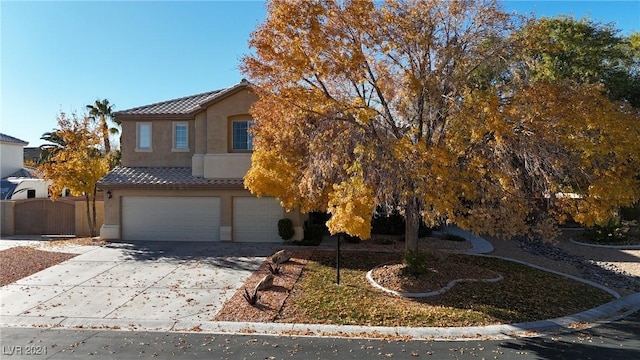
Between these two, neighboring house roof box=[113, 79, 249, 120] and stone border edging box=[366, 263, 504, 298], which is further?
neighboring house roof box=[113, 79, 249, 120]

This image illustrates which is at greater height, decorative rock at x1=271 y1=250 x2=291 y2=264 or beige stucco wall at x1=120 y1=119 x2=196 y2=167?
beige stucco wall at x1=120 y1=119 x2=196 y2=167

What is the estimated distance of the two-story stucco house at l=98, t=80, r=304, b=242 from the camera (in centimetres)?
1864

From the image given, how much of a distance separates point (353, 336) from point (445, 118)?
559 cm

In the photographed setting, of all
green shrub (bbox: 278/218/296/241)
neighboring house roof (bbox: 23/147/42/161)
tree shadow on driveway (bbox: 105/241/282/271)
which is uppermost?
neighboring house roof (bbox: 23/147/42/161)

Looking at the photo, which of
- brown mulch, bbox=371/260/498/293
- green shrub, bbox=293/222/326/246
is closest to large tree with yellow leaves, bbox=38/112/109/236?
green shrub, bbox=293/222/326/246

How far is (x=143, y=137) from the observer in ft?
67.2

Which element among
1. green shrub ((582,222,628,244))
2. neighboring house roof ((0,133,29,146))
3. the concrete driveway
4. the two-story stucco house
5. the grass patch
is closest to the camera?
the grass patch

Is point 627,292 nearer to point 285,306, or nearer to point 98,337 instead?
point 285,306

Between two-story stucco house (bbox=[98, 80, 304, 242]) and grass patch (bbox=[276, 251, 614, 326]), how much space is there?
615cm

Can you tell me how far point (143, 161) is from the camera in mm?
20453

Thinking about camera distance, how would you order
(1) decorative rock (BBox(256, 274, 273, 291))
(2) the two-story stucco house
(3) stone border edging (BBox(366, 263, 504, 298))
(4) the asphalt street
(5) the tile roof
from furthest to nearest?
(5) the tile roof, (2) the two-story stucco house, (1) decorative rock (BBox(256, 274, 273, 291)), (3) stone border edging (BBox(366, 263, 504, 298)), (4) the asphalt street

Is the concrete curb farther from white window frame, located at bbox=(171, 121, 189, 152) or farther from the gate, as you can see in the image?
the gate

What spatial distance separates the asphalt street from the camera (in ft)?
24.7

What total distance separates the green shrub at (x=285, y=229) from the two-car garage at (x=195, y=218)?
583 millimetres
